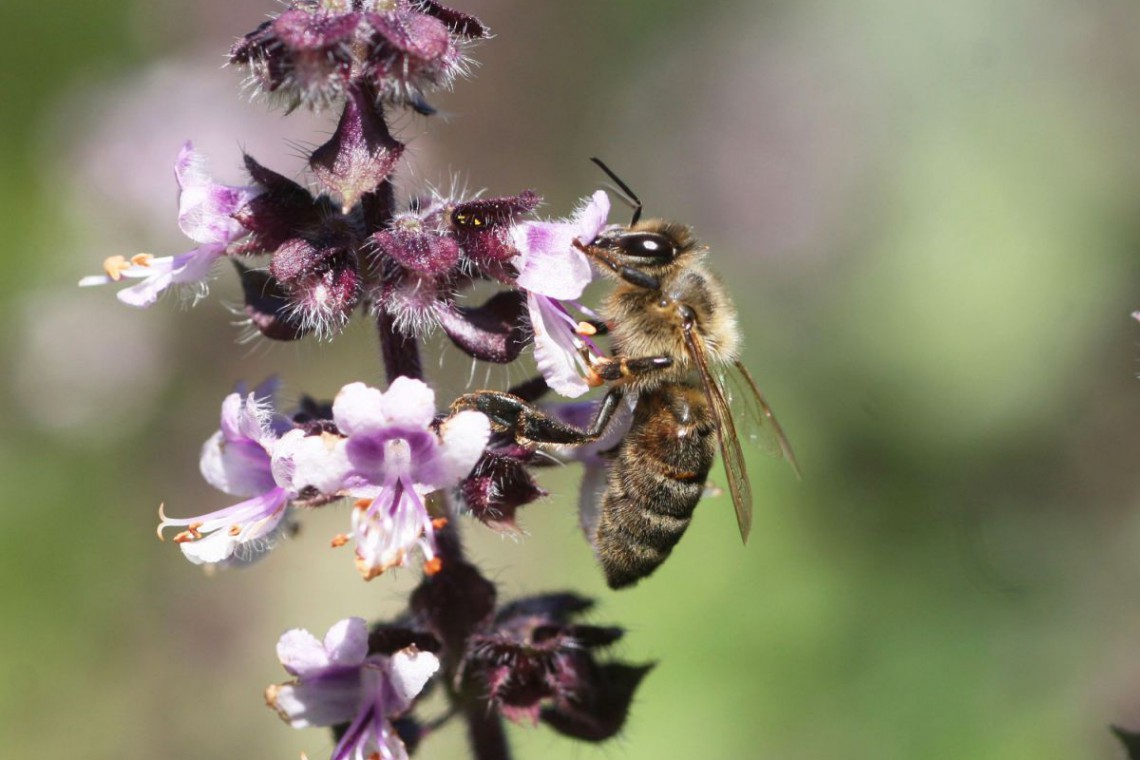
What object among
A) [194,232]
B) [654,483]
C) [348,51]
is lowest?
[654,483]

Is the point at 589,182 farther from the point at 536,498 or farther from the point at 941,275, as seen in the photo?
the point at 536,498

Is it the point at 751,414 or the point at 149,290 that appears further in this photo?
the point at 751,414

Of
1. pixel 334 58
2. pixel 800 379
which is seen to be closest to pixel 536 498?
pixel 334 58

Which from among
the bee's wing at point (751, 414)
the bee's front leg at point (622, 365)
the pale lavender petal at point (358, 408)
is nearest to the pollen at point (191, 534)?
the pale lavender petal at point (358, 408)

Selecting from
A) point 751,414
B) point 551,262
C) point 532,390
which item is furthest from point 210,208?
point 751,414

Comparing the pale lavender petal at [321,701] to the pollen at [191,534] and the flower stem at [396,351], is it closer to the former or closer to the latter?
the pollen at [191,534]

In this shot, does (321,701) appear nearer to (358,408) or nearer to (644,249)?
(358,408)

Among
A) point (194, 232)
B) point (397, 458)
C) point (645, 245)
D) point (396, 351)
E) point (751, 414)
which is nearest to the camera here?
point (397, 458)

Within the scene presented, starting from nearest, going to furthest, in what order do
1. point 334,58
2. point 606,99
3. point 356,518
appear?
point 334,58
point 356,518
point 606,99
